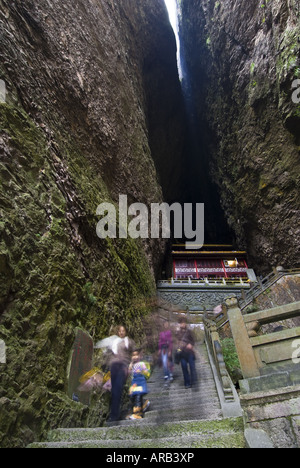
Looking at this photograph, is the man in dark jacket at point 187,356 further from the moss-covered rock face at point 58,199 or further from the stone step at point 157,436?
the stone step at point 157,436

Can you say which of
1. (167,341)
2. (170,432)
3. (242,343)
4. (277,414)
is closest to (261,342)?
(242,343)

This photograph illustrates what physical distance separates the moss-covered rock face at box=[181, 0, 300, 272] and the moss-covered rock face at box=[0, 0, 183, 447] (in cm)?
762

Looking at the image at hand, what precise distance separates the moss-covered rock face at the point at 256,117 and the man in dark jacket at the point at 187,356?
1151cm

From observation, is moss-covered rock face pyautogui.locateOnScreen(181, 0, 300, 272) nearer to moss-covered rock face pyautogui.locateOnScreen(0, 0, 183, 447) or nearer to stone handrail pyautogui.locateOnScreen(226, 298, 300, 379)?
moss-covered rock face pyautogui.locateOnScreen(0, 0, 183, 447)

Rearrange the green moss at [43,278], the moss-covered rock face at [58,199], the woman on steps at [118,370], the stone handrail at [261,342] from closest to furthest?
the green moss at [43,278] < the moss-covered rock face at [58,199] < the stone handrail at [261,342] < the woman on steps at [118,370]

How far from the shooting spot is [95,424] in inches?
163

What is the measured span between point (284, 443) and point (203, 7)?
27.8 metres

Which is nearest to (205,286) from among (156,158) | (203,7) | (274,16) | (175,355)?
(156,158)

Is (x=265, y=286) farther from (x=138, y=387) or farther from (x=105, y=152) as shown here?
(x=138, y=387)

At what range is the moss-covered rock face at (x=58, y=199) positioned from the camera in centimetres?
334

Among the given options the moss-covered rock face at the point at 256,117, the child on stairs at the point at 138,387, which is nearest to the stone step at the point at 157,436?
the child on stairs at the point at 138,387

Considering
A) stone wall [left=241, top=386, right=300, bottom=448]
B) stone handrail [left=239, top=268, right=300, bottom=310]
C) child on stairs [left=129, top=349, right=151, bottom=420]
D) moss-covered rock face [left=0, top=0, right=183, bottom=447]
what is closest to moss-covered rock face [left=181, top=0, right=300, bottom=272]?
stone handrail [left=239, top=268, right=300, bottom=310]

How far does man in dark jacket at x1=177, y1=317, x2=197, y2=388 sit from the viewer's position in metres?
5.30

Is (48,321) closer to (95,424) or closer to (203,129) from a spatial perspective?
(95,424)
